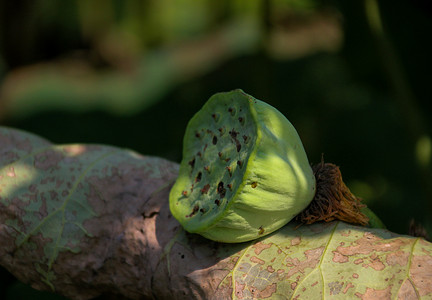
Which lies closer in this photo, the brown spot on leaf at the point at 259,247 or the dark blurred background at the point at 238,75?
the brown spot on leaf at the point at 259,247

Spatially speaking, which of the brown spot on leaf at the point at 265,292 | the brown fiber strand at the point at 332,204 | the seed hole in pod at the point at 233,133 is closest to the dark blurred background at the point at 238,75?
the brown fiber strand at the point at 332,204

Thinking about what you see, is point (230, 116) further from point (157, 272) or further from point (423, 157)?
point (423, 157)

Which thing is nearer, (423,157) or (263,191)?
(263,191)

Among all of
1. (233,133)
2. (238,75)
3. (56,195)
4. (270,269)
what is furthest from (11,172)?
(238,75)

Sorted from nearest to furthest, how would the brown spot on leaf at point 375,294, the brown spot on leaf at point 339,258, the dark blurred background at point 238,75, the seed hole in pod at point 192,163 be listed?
1. the brown spot on leaf at point 375,294
2. the brown spot on leaf at point 339,258
3. the seed hole in pod at point 192,163
4. the dark blurred background at point 238,75

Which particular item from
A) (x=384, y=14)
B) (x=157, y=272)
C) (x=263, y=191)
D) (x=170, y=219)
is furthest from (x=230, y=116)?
(x=384, y=14)

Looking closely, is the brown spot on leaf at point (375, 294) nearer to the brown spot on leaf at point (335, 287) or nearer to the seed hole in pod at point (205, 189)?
the brown spot on leaf at point (335, 287)

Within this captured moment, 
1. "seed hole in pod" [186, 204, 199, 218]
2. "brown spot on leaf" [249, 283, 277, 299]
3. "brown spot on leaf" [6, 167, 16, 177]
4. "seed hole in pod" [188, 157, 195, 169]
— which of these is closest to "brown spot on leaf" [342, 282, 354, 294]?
"brown spot on leaf" [249, 283, 277, 299]
